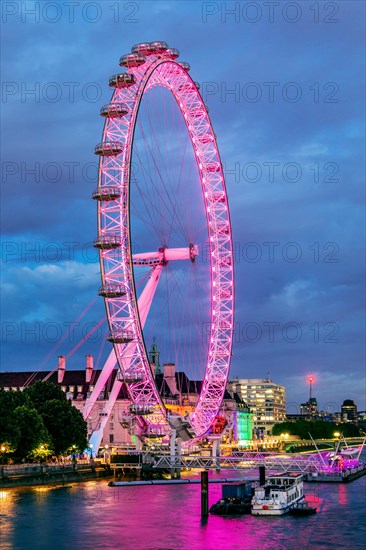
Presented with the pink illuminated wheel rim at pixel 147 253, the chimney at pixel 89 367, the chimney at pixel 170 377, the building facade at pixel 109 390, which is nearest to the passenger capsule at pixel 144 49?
the pink illuminated wheel rim at pixel 147 253

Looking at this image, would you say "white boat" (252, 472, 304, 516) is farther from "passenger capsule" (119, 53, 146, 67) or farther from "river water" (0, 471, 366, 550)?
"passenger capsule" (119, 53, 146, 67)

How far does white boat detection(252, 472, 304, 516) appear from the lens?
5975 centimetres

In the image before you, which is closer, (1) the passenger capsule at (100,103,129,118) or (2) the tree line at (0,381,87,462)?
(1) the passenger capsule at (100,103,129,118)

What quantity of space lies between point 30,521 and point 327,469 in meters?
43.6

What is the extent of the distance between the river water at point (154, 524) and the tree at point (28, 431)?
8444 mm

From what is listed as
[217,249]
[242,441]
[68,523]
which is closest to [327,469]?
[217,249]

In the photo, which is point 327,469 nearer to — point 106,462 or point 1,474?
point 106,462

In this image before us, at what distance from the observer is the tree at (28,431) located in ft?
265

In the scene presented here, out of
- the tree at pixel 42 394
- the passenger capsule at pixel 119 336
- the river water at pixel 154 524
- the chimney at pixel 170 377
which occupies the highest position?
the chimney at pixel 170 377

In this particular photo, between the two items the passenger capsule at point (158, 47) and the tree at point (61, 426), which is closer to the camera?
the passenger capsule at point (158, 47)

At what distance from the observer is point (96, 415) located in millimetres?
129625

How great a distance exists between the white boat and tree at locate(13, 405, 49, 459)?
80.5 ft

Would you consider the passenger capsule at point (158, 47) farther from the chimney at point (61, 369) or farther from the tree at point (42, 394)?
the chimney at point (61, 369)

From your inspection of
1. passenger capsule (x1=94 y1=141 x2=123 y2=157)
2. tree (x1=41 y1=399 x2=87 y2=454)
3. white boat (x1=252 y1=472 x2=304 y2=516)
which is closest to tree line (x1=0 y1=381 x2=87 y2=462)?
tree (x1=41 y1=399 x2=87 y2=454)
